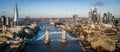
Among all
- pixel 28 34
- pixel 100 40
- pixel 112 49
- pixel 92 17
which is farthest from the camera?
pixel 92 17

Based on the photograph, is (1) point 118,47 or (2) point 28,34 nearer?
(1) point 118,47

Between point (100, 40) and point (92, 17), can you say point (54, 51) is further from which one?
point (92, 17)

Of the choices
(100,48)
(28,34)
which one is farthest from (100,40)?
(28,34)

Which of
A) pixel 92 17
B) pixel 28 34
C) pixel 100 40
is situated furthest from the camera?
pixel 92 17

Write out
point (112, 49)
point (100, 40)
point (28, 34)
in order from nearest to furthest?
1. point (112, 49)
2. point (100, 40)
3. point (28, 34)

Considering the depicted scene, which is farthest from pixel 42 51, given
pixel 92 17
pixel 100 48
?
pixel 92 17

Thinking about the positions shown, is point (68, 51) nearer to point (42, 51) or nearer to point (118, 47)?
point (42, 51)

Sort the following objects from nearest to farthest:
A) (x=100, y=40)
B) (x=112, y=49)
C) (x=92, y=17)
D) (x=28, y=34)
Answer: (x=112, y=49), (x=100, y=40), (x=28, y=34), (x=92, y=17)

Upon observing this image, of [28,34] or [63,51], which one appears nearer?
[63,51]
